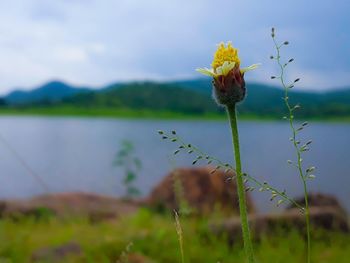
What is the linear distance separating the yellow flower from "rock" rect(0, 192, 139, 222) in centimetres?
789

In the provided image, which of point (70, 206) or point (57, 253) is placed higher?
point (57, 253)

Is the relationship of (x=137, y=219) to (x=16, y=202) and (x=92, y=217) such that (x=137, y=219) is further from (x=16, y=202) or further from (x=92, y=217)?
(x=16, y=202)

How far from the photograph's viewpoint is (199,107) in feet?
318

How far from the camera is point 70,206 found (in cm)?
1184

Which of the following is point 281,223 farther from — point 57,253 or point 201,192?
point 201,192

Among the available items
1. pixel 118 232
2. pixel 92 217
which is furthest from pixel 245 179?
pixel 92 217

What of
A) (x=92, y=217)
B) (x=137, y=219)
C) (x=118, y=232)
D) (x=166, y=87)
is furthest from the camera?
(x=166, y=87)

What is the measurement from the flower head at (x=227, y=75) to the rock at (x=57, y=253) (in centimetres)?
446

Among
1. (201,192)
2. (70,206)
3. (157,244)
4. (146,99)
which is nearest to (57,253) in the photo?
(157,244)

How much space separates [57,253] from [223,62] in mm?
4745

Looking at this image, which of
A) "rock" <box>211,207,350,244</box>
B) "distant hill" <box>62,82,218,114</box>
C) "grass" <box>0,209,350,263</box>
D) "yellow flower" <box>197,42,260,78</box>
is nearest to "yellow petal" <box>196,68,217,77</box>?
"yellow flower" <box>197,42,260,78</box>

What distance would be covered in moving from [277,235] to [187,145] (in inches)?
234

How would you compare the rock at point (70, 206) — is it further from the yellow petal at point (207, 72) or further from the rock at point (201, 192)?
the yellow petal at point (207, 72)

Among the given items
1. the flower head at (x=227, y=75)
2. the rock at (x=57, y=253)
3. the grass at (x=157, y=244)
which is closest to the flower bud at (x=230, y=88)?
the flower head at (x=227, y=75)
